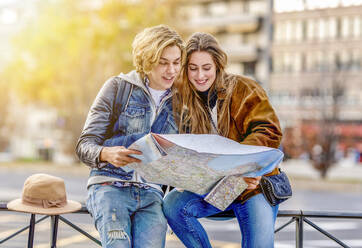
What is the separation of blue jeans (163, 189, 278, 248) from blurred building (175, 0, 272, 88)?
125 ft

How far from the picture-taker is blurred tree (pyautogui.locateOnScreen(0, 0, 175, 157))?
19.5 meters

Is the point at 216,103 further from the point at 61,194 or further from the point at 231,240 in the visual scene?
the point at 231,240

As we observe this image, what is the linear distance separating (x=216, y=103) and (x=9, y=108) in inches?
1411

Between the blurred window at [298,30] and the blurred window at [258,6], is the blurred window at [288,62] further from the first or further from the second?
the blurred window at [258,6]

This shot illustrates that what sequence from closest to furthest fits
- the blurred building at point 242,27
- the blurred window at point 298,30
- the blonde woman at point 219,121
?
the blonde woman at point 219,121 → the blurred window at point 298,30 → the blurred building at point 242,27

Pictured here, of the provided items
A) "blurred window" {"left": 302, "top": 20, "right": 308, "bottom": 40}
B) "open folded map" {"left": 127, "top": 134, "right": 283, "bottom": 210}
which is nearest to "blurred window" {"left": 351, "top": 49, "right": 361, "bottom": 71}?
"blurred window" {"left": 302, "top": 20, "right": 308, "bottom": 40}

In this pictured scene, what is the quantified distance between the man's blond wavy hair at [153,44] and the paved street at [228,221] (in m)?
1.33

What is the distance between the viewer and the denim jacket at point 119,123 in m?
2.73

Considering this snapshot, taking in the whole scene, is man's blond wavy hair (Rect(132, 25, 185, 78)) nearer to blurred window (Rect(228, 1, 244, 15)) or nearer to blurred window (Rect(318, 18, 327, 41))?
blurred window (Rect(318, 18, 327, 41))

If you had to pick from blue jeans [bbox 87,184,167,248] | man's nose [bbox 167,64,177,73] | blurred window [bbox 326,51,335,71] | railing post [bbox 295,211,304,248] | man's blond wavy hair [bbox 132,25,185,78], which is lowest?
railing post [bbox 295,211,304,248]

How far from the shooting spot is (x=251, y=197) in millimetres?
2682

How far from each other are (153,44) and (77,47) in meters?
17.6

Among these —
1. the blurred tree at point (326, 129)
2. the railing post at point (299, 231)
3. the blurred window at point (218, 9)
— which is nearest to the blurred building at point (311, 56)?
the blurred window at point (218, 9)

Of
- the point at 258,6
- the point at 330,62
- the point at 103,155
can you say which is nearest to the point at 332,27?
the point at 330,62
